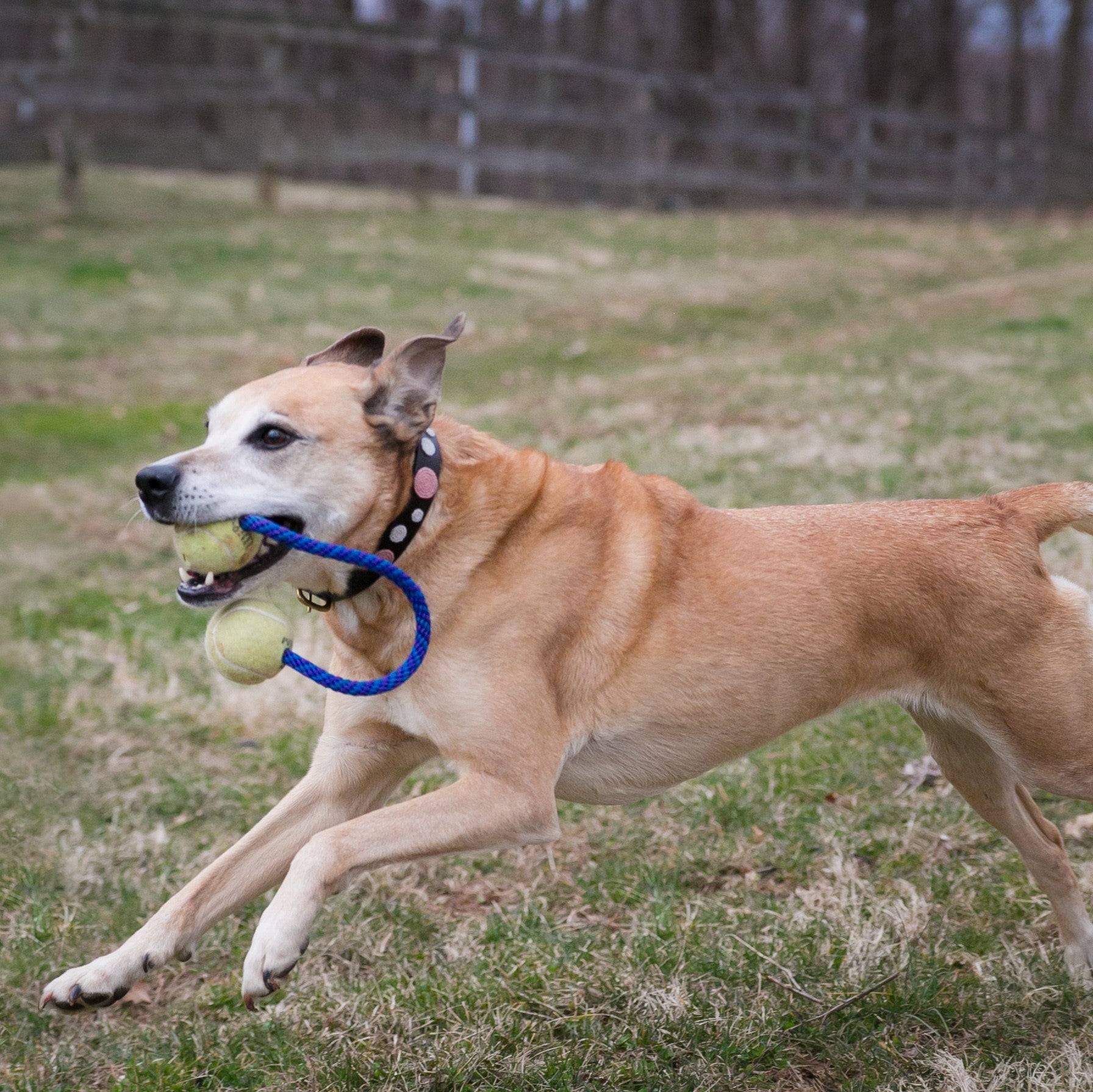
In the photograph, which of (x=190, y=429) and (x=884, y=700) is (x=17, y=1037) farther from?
(x=190, y=429)

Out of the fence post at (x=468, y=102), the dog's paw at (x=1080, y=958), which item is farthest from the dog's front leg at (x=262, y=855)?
the fence post at (x=468, y=102)

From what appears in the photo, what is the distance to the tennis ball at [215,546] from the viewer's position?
3170 millimetres

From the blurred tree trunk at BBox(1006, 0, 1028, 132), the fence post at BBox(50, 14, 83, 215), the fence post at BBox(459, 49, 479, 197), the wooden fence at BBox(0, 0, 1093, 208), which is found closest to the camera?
the fence post at BBox(50, 14, 83, 215)

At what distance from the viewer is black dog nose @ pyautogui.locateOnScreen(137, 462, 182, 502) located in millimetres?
3150

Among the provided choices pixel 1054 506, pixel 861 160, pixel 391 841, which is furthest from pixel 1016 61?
pixel 391 841

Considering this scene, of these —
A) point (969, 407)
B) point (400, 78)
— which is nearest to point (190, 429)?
point (969, 407)

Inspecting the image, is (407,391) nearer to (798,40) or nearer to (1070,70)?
(1070,70)

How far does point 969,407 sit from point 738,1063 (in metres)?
7.25

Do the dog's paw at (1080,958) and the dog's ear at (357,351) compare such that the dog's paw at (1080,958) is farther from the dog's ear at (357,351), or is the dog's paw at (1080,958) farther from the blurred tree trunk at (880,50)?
the blurred tree trunk at (880,50)

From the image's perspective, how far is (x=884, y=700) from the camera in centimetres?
363

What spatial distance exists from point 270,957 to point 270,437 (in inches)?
50.1

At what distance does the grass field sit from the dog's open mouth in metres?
1.20

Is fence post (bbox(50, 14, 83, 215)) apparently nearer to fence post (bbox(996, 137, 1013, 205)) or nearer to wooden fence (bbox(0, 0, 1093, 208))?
wooden fence (bbox(0, 0, 1093, 208))

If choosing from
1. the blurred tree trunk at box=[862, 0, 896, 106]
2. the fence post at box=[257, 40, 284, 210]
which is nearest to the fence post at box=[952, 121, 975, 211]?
A: the blurred tree trunk at box=[862, 0, 896, 106]
